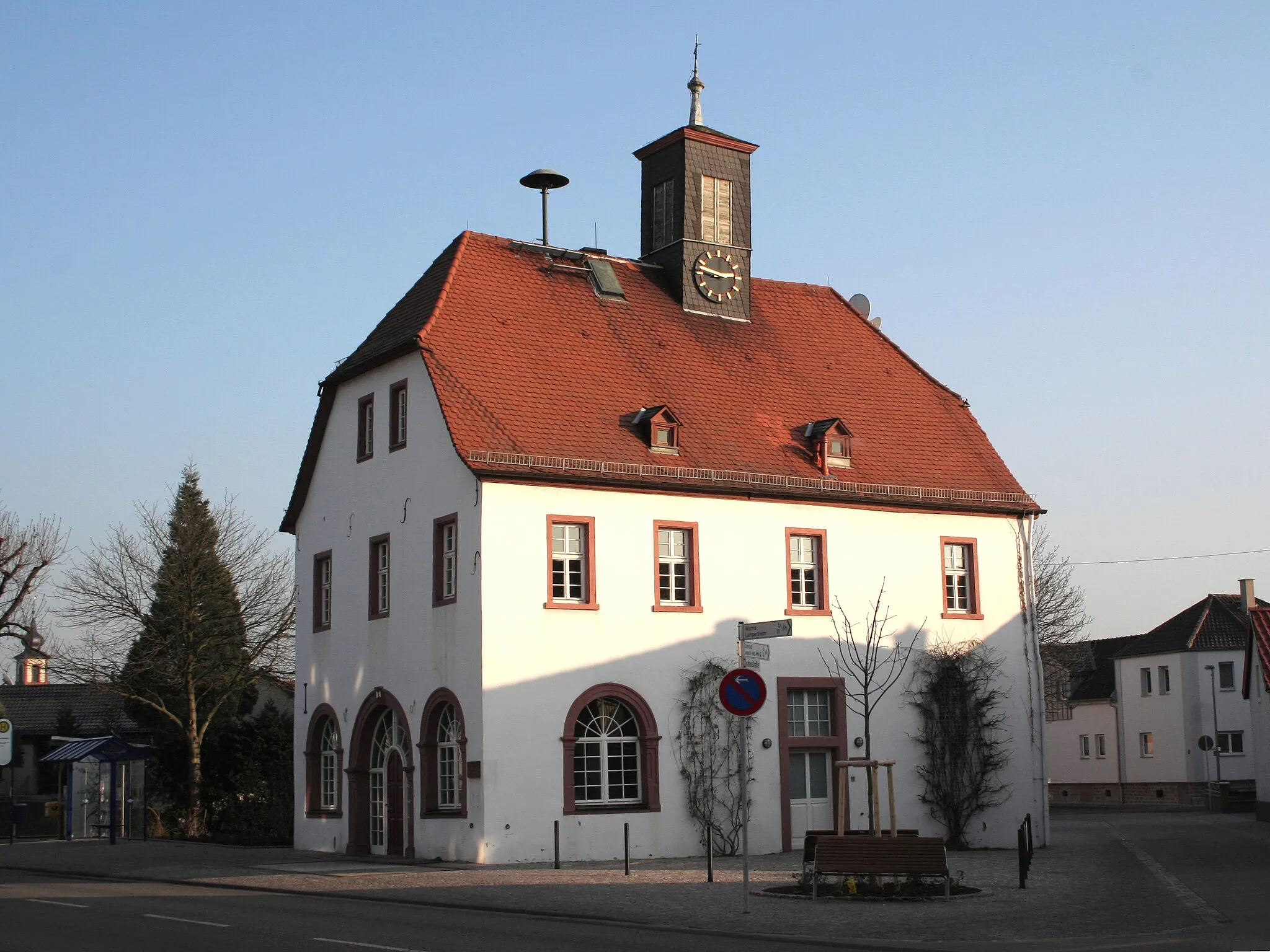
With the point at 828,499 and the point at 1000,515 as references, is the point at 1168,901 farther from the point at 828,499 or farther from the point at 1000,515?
the point at 1000,515

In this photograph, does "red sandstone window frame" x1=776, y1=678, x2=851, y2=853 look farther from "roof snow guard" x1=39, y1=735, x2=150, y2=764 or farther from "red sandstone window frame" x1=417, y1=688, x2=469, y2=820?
"roof snow guard" x1=39, y1=735, x2=150, y2=764

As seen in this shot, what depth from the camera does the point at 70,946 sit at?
13414mm

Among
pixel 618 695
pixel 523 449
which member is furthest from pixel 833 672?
pixel 523 449

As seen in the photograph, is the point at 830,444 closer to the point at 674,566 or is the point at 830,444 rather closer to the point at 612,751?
the point at 674,566

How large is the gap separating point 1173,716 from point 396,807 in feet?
146

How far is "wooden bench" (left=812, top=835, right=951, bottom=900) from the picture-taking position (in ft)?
60.9

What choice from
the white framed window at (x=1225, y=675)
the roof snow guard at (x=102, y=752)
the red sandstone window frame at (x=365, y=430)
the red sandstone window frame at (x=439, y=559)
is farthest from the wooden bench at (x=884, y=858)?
the white framed window at (x=1225, y=675)

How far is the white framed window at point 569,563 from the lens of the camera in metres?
27.4

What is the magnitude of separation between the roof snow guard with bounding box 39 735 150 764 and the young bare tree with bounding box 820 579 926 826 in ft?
51.8

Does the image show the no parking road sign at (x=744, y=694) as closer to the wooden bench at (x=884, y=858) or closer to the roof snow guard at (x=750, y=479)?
Result: the wooden bench at (x=884, y=858)

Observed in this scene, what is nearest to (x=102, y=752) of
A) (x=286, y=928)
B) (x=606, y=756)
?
(x=606, y=756)

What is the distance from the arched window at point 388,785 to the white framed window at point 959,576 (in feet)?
37.3

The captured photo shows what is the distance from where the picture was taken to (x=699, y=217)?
3388 cm

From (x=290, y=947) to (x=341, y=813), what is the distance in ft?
56.4
